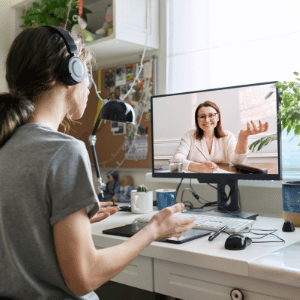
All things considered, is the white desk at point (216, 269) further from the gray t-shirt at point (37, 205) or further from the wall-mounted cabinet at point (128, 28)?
the wall-mounted cabinet at point (128, 28)

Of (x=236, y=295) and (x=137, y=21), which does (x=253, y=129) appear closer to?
(x=236, y=295)

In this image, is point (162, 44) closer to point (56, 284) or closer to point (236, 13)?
point (236, 13)

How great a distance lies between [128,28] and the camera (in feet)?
5.80

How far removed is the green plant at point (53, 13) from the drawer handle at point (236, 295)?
1.61 meters

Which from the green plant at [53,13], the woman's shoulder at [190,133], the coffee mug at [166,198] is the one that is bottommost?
the coffee mug at [166,198]

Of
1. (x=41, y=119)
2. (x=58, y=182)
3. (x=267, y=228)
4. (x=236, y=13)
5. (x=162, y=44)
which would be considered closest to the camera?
(x=58, y=182)

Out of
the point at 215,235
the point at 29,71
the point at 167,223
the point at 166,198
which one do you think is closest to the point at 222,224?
the point at 215,235

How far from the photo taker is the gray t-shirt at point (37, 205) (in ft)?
2.00

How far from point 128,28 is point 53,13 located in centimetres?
50

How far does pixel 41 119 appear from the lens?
751mm

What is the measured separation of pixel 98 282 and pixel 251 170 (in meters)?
0.82

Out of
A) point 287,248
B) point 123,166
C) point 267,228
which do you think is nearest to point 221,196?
point 267,228

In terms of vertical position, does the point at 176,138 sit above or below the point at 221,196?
above

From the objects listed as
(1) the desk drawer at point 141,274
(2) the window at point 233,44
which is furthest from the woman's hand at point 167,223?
(2) the window at point 233,44
